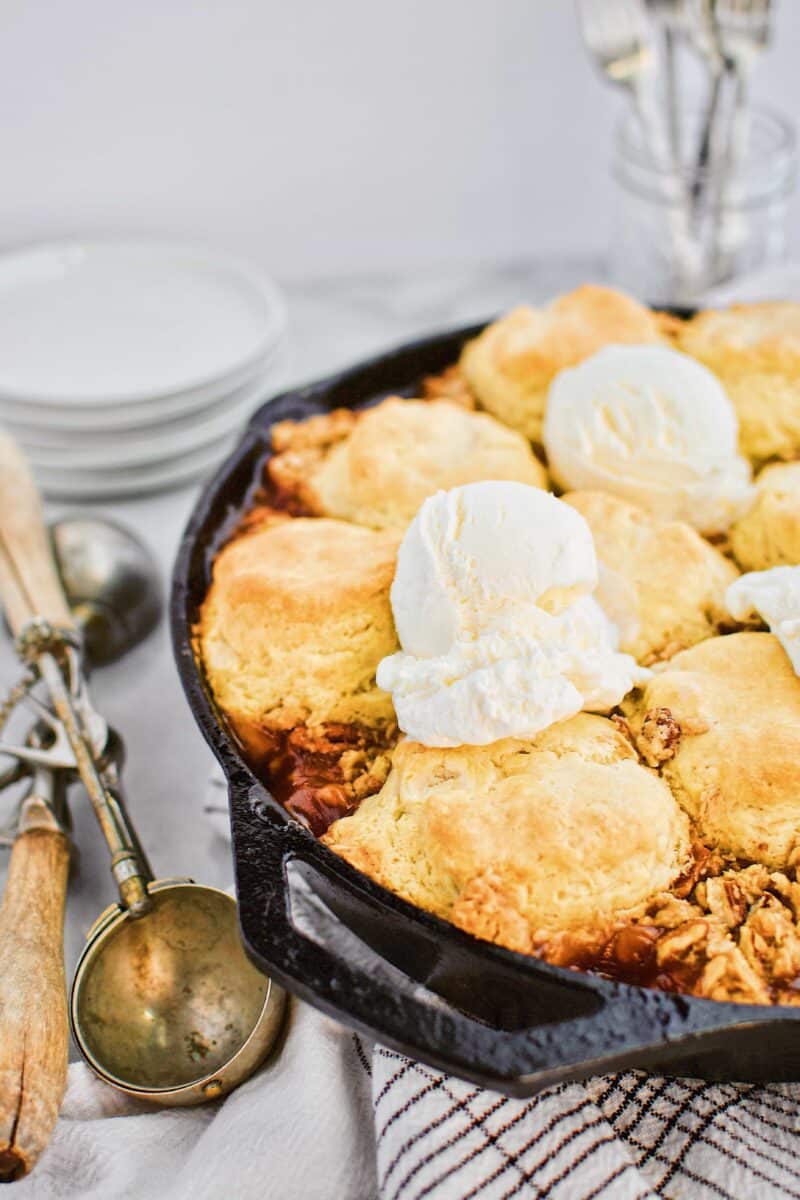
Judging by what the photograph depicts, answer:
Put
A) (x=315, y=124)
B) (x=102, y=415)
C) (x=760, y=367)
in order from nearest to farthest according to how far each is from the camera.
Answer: (x=760, y=367) → (x=102, y=415) → (x=315, y=124)

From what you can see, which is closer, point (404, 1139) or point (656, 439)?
point (404, 1139)

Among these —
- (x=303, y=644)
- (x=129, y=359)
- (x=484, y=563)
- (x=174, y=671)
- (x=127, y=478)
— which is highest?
(x=484, y=563)

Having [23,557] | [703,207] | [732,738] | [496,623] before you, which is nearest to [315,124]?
[703,207]

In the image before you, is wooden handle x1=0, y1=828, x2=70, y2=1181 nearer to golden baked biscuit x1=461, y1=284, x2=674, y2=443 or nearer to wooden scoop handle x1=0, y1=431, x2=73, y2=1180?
wooden scoop handle x1=0, y1=431, x2=73, y2=1180

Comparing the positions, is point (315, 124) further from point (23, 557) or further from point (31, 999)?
point (31, 999)

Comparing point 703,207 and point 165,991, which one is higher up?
point 703,207

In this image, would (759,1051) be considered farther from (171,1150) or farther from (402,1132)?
(171,1150)

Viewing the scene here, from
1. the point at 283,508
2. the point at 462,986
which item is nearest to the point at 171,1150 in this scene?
the point at 462,986

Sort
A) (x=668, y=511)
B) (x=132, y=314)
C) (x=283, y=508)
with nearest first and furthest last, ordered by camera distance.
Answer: (x=668, y=511), (x=283, y=508), (x=132, y=314)
